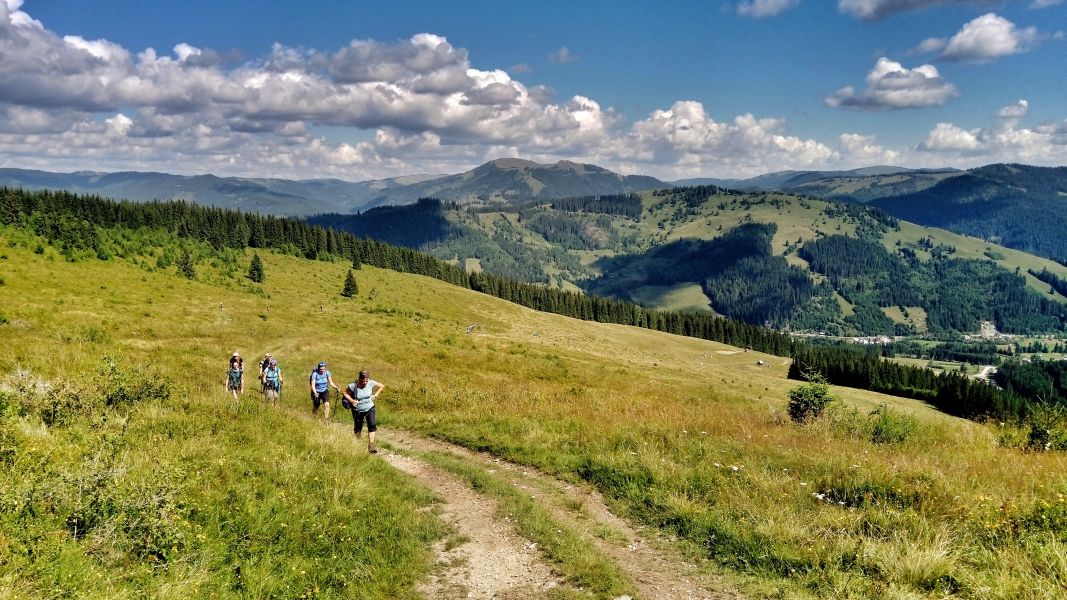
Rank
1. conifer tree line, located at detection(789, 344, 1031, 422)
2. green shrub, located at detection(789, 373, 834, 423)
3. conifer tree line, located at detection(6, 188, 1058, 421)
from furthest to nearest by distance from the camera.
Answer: conifer tree line, located at detection(789, 344, 1031, 422) → conifer tree line, located at detection(6, 188, 1058, 421) → green shrub, located at detection(789, 373, 834, 423)

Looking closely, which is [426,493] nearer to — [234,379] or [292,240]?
[234,379]

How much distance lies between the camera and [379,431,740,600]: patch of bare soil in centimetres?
802

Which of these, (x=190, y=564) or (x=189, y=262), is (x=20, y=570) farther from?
(x=189, y=262)

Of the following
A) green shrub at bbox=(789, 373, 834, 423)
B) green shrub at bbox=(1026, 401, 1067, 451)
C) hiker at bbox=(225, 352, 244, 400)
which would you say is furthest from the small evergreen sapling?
green shrub at bbox=(1026, 401, 1067, 451)

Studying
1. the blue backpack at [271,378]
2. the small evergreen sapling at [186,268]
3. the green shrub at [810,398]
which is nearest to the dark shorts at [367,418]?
the blue backpack at [271,378]

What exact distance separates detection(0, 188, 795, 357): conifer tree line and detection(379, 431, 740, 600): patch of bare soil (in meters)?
67.4

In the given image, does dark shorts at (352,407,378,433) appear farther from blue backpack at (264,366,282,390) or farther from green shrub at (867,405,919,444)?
green shrub at (867,405,919,444)

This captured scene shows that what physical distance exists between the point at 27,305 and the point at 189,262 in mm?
44996

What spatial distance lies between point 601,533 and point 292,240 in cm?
14304

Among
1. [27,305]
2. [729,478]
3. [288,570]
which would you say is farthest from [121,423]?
[27,305]

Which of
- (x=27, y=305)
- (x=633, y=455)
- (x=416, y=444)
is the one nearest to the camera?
(x=633, y=455)

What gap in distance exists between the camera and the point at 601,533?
9883 millimetres

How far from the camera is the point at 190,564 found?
23.7ft

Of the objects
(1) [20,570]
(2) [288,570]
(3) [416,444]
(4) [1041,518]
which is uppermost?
(1) [20,570]
